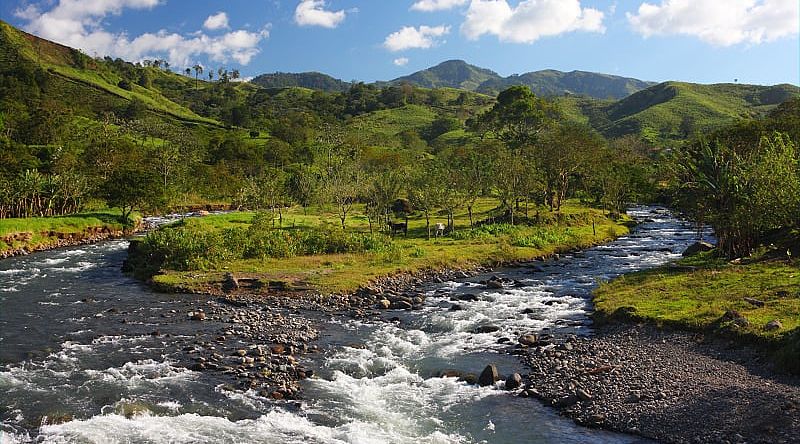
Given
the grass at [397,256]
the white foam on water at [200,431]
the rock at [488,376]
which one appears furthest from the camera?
the grass at [397,256]

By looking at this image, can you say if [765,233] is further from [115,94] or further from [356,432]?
[115,94]

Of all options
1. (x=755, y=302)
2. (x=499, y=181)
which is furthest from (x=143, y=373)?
(x=499, y=181)

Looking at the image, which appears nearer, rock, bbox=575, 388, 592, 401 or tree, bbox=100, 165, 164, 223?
rock, bbox=575, 388, 592, 401

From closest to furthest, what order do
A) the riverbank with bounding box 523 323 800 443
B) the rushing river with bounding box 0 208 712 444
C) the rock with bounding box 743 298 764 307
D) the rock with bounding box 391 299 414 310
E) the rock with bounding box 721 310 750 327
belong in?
the riverbank with bounding box 523 323 800 443 → the rushing river with bounding box 0 208 712 444 → the rock with bounding box 721 310 750 327 → the rock with bounding box 743 298 764 307 → the rock with bounding box 391 299 414 310

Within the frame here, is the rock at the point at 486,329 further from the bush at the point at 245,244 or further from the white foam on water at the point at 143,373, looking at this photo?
the bush at the point at 245,244

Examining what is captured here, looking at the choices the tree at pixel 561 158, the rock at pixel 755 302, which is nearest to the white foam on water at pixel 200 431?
the rock at pixel 755 302

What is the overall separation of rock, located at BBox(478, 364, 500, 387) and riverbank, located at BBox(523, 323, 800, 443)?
1.50 metres

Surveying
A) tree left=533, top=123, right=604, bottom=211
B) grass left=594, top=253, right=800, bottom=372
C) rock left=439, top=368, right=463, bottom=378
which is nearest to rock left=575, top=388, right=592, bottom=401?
rock left=439, top=368, right=463, bottom=378

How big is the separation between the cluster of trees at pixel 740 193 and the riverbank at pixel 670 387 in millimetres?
17353

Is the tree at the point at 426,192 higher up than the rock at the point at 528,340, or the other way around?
the tree at the point at 426,192

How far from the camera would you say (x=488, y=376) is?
24188 millimetres

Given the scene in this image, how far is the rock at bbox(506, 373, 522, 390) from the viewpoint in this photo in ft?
77.4

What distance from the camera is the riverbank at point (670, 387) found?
1861 centimetres

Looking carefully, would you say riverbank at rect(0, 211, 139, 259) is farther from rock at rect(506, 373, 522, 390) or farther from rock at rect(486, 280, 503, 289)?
rock at rect(506, 373, 522, 390)
